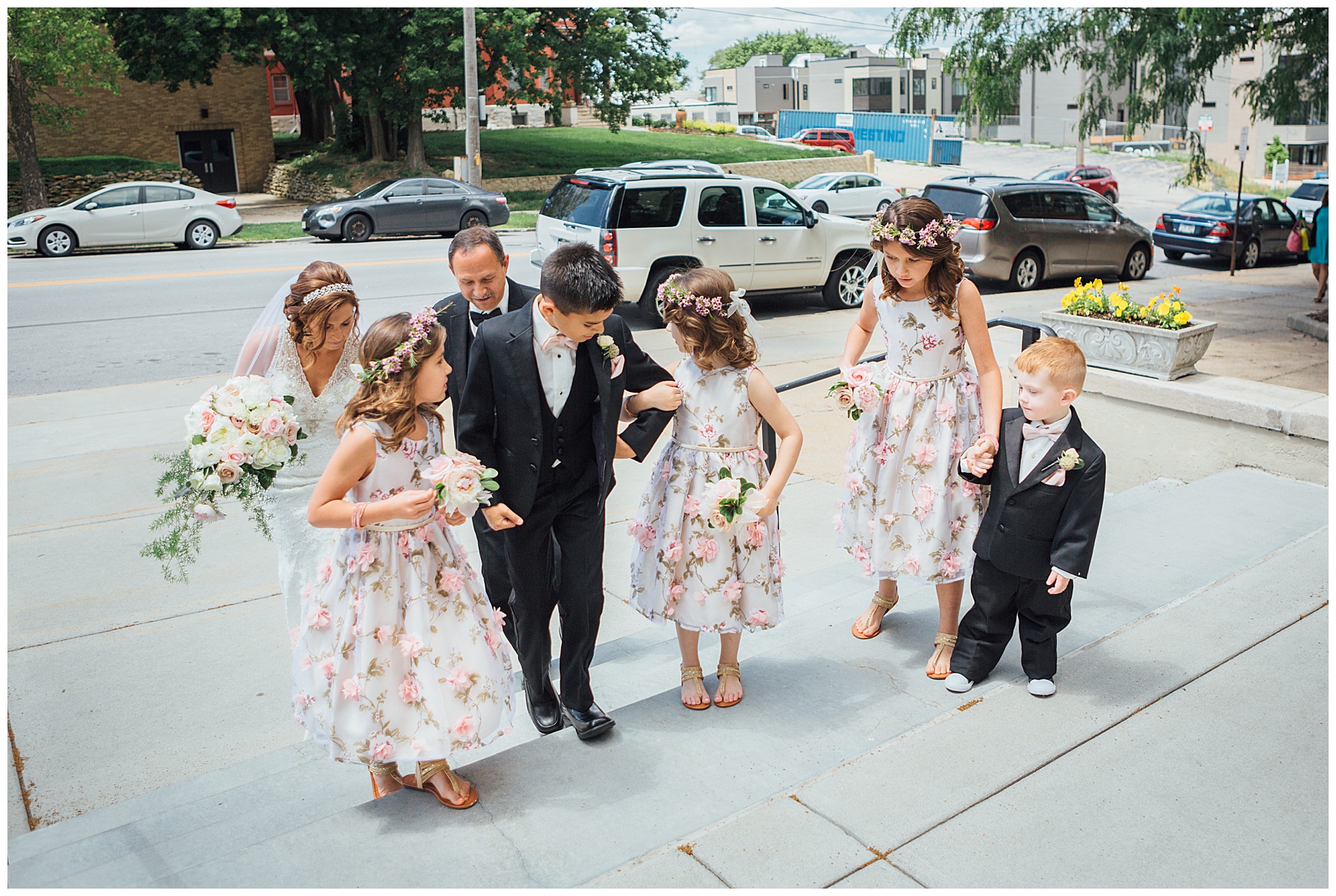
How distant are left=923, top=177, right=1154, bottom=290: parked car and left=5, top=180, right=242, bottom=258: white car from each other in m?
15.2

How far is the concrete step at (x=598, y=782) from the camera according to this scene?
9.96 feet

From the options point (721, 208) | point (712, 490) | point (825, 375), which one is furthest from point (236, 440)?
point (721, 208)

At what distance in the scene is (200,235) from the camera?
22.4m

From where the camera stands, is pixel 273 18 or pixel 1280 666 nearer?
pixel 1280 666

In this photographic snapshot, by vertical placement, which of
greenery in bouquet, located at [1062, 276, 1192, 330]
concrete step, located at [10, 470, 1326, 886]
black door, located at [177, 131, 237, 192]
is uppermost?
black door, located at [177, 131, 237, 192]

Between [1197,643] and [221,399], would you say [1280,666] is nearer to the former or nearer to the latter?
[1197,643]

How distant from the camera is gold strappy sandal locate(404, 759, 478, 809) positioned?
334cm

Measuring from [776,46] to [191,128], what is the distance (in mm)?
126116

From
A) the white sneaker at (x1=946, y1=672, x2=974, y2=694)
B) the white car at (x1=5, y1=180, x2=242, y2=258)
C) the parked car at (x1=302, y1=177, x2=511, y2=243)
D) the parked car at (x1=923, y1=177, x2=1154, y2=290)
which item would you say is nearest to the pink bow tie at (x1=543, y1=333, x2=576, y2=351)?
the white sneaker at (x1=946, y1=672, x2=974, y2=694)

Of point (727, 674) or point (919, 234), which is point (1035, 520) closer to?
point (919, 234)

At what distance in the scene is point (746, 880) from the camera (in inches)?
116

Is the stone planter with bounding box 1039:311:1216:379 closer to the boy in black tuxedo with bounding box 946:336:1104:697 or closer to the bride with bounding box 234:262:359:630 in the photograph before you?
the boy in black tuxedo with bounding box 946:336:1104:697

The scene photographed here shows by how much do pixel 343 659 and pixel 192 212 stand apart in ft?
71.2

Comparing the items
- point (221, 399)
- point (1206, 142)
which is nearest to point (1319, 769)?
point (221, 399)
